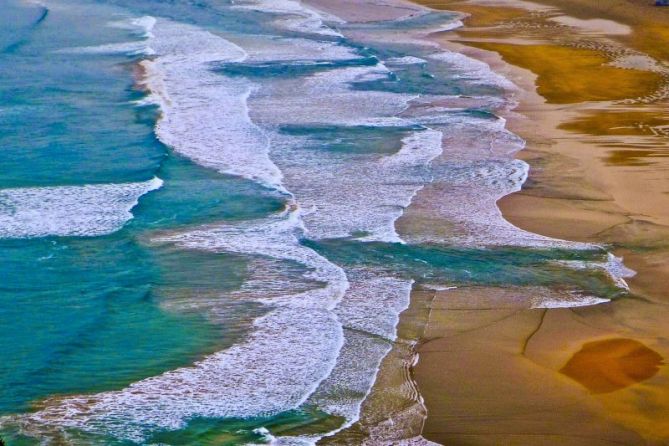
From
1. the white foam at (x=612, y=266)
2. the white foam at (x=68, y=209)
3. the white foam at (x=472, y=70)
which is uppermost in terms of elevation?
the white foam at (x=472, y=70)

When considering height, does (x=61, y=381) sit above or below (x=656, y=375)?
below

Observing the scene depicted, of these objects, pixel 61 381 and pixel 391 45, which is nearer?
pixel 61 381

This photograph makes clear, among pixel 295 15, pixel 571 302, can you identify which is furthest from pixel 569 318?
pixel 295 15

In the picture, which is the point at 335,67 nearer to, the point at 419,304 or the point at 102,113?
the point at 102,113

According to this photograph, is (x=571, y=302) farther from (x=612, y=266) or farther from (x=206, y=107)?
(x=206, y=107)

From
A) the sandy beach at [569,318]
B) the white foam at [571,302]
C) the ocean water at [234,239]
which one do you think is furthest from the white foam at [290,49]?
the white foam at [571,302]

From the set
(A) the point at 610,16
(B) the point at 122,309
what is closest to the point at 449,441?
(B) the point at 122,309

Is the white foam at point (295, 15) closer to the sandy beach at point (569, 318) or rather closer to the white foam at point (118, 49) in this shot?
the white foam at point (118, 49)
